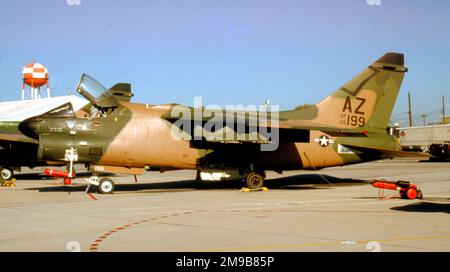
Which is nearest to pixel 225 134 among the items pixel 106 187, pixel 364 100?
pixel 106 187

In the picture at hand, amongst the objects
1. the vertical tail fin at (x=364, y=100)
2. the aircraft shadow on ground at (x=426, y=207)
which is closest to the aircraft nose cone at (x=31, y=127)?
the vertical tail fin at (x=364, y=100)

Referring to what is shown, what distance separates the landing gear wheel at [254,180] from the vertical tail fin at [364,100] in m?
3.32

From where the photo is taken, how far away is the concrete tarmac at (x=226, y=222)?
860cm

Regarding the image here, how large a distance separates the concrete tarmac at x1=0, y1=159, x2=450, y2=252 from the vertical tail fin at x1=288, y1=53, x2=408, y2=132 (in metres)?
4.90

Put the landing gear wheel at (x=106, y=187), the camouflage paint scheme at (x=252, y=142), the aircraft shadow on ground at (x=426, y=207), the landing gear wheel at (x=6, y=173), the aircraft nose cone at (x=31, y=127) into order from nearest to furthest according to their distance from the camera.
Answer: the aircraft shadow on ground at (x=426, y=207), the aircraft nose cone at (x=31, y=127), the camouflage paint scheme at (x=252, y=142), the landing gear wheel at (x=106, y=187), the landing gear wheel at (x=6, y=173)

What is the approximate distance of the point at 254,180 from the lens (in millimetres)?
20531

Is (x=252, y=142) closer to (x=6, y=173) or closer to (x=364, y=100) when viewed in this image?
(x=364, y=100)

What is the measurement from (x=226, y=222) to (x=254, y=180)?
933 cm

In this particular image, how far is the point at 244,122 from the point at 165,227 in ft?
31.1

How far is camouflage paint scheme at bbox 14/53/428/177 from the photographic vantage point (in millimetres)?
18875

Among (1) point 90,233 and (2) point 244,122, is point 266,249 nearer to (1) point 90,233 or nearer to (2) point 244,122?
(1) point 90,233

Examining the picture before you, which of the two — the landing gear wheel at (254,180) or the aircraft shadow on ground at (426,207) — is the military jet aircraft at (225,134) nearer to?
the landing gear wheel at (254,180)

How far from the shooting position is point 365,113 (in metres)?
22.1

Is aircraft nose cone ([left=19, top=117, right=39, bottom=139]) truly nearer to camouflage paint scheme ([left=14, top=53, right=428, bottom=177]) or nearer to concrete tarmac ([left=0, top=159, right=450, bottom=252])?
camouflage paint scheme ([left=14, top=53, right=428, bottom=177])
